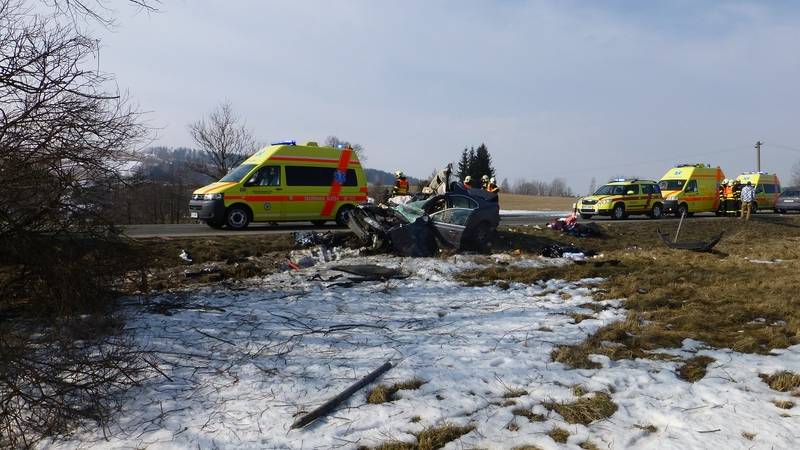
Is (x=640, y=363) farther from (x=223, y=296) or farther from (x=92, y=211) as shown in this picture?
(x=92, y=211)

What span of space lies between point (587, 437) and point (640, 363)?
1.62m

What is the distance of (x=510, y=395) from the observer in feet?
13.8

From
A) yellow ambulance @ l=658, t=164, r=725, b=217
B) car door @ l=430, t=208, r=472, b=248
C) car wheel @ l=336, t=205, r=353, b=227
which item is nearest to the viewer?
car door @ l=430, t=208, r=472, b=248

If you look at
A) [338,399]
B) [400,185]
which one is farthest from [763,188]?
[338,399]

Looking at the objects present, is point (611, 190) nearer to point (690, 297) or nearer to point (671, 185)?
point (671, 185)

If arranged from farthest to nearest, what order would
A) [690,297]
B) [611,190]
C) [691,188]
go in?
[691,188]
[611,190]
[690,297]

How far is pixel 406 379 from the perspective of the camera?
4477mm

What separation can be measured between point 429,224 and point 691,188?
18.3 metres

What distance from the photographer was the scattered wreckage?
447 inches

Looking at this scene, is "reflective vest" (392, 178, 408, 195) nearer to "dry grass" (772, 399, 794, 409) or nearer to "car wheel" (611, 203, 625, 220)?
"car wheel" (611, 203, 625, 220)

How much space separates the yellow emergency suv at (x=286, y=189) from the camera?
14.4m

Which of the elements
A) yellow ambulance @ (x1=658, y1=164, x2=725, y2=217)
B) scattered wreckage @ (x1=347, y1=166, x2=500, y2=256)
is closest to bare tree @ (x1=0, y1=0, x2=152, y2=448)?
scattered wreckage @ (x1=347, y1=166, x2=500, y2=256)

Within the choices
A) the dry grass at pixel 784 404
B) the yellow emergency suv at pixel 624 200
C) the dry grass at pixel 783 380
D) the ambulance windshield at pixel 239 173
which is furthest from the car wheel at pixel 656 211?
the dry grass at pixel 784 404

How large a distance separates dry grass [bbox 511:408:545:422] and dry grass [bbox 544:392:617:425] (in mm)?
153
